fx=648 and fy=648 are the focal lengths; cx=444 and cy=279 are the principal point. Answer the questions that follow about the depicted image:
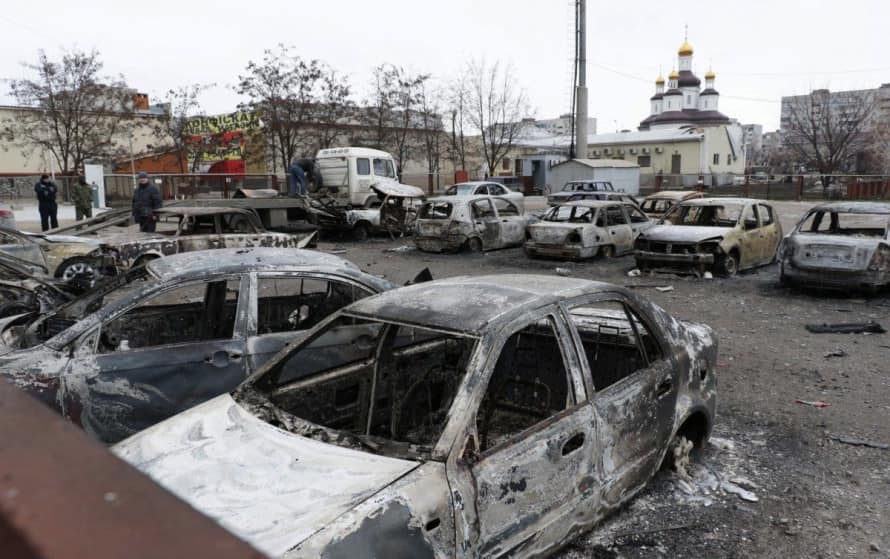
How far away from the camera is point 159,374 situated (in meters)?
4.41

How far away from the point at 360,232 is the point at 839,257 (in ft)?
40.8

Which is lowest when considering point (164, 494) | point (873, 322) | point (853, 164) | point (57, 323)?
point (873, 322)

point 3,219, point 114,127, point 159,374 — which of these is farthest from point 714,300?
point 114,127

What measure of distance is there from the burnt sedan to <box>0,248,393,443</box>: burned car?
1.03 meters

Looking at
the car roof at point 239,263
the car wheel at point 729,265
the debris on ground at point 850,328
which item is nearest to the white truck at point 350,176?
the car wheel at point 729,265

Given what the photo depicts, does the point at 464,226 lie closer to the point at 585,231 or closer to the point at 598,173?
the point at 585,231

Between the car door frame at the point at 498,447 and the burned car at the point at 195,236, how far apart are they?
8.52 metres

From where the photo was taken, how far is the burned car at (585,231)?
13664 millimetres

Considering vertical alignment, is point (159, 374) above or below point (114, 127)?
below

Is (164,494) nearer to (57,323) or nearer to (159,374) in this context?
(159,374)

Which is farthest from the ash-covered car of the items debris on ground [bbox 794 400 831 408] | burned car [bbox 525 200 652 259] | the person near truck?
debris on ground [bbox 794 400 831 408]

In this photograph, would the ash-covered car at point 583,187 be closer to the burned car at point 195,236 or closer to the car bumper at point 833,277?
the car bumper at point 833,277

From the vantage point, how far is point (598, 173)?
120 ft

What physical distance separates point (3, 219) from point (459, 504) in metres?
15.6
